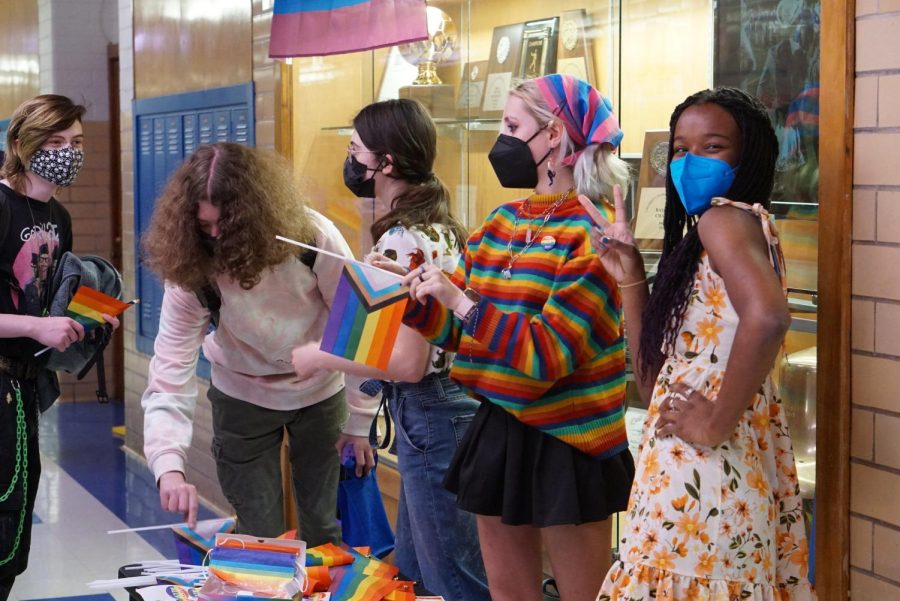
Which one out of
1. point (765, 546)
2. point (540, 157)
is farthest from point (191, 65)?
point (765, 546)

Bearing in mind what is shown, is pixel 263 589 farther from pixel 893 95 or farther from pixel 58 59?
pixel 58 59

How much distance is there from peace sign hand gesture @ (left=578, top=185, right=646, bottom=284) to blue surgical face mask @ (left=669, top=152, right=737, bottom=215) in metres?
0.14

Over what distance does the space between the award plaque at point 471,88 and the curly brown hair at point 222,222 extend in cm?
119

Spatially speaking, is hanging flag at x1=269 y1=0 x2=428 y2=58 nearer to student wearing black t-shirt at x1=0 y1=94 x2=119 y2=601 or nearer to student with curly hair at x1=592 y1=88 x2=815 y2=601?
student wearing black t-shirt at x1=0 y1=94 x2=119 y2=601

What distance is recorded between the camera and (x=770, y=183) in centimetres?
203

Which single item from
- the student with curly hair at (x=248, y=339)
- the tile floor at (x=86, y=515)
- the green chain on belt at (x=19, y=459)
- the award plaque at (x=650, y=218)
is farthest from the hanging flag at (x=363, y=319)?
the tile floor at (x=86, y=515)

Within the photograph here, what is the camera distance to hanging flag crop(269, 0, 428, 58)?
372cm

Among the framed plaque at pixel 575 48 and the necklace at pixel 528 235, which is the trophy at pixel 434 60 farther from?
the necklace at pixel 528 235

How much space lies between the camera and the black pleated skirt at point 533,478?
2.37 m

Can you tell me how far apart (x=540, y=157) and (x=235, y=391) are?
1.22 m

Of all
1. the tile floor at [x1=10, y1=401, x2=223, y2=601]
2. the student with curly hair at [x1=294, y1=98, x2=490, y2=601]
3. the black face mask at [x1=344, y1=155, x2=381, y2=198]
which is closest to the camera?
the student with curly hair at [x1=294, y1=98, x2=490, y2=601]

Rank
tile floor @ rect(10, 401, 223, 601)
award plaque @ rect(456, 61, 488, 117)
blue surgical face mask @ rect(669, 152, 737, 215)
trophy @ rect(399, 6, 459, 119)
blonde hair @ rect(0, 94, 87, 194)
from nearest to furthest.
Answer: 1. blue surgical face mask @ rect(669, 152, 737, 215)
2. blonde hair @ rect(0, 94, 87, 194)
3. award plaque @ rect(456, 61, 488, 117)
4. trophy @ rect(399, 6, 459, 119)
5. tile floor @ rect(10, 401, 223, 601)

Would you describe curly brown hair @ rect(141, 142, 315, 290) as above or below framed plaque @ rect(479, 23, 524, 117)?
below

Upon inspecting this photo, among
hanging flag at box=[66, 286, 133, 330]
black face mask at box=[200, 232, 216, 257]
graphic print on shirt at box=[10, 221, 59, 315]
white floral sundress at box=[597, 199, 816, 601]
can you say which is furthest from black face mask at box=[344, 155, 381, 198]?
white floral sundress at box=[597, 199, 816, 601]
